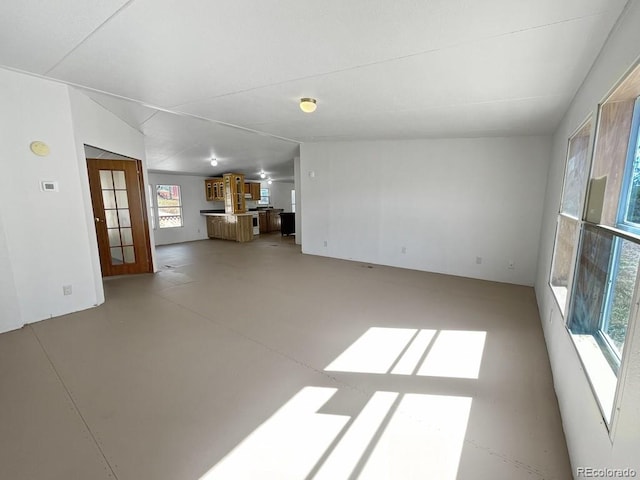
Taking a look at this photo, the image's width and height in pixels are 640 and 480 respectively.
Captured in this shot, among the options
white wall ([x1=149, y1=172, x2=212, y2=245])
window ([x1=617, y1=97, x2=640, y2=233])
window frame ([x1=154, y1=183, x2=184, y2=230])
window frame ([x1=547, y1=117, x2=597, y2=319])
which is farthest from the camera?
white wall ([x1=149, y1=172, x2=212, y2=245])

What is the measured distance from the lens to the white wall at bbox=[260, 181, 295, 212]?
12.2 meters

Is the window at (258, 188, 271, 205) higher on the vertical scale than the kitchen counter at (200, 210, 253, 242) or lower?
higher

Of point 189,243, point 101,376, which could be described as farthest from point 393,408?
point 189,243

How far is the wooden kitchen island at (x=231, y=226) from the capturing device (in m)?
8.77

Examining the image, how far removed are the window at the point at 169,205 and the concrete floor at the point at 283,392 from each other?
18.6 ft

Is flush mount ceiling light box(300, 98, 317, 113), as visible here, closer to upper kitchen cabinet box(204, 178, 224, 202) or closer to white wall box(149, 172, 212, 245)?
upper kitchen cabinet box(204, 178, 224, 202)

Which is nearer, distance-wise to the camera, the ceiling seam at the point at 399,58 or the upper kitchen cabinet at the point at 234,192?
the ceiling seam at the point at 399,58

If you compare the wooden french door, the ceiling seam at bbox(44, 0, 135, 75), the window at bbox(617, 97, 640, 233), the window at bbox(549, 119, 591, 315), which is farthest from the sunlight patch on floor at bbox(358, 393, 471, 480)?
the wooden french door

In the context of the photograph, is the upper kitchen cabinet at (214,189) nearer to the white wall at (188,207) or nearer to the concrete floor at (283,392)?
the white wall at (188,207)

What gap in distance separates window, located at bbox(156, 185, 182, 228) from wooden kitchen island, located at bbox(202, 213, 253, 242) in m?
0.89

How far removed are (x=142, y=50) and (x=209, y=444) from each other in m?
2.72

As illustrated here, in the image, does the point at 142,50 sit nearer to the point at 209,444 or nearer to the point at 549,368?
the point at 209,444

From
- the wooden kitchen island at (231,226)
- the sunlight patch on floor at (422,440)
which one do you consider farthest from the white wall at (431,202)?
the sunlight patch on floor at (422,440)

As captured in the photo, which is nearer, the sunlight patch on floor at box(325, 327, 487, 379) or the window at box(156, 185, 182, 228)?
the sunlight patch on floor at box(325, 327, 487, 379)
